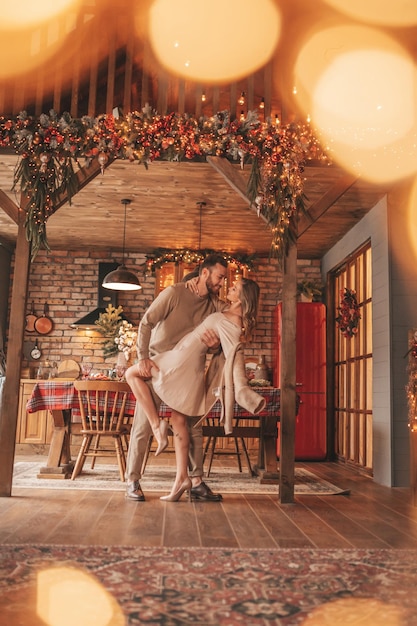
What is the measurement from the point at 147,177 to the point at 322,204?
1917mm

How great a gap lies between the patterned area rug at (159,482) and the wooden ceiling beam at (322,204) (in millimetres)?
2100

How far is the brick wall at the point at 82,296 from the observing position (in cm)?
895

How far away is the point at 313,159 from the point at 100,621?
12.2 feet

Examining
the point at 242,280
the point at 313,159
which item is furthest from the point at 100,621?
the point at 313,159

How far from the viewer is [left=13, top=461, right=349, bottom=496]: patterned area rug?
5.12 metres

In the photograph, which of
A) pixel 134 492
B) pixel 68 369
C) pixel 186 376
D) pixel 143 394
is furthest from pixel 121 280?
pixel 134 492

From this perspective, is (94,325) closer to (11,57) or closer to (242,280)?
(11,57)

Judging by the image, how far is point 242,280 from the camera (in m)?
4.39

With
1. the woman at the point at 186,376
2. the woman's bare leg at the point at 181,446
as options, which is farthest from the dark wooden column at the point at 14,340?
the woman's bare leg at the point at 181,446

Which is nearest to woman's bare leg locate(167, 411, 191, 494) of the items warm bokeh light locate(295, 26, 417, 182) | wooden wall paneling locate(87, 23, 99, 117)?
warm bokeh light locate(295, 26, 417, 182)

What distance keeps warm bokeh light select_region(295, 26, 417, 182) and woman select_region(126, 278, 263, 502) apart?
1.40 m

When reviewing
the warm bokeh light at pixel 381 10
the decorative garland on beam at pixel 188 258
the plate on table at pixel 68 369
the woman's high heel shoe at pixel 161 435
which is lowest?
the woman's high heel shoe at pixel 161 435

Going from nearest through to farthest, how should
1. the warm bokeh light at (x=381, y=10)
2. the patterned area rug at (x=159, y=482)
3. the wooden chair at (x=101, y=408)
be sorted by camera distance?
the patterned area rug at (x=159, y=482) < the wooden chair at (x=101, y=408) < the warm bokeh light at (x=381, y=10)

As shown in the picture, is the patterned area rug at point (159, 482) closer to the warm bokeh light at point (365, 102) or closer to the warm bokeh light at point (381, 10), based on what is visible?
the warm bokeh light at point (365, 102)
